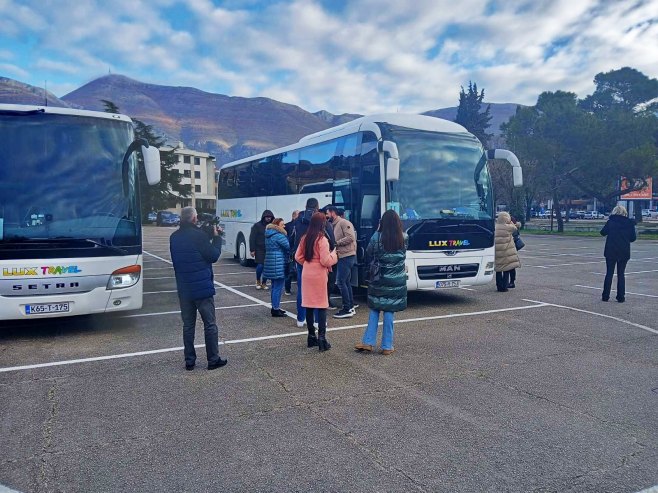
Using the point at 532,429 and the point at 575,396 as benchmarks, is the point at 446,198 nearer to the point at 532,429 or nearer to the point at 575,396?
the point at 575,396

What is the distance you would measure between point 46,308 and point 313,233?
375cm

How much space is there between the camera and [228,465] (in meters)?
3.64

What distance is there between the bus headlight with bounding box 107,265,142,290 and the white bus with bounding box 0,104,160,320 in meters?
0.01

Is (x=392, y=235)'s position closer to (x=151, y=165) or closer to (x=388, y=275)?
(x=388, y=275)

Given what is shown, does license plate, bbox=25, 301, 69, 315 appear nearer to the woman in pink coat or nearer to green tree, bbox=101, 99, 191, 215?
the woman in pink coat

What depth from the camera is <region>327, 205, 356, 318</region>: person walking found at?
8.78 m

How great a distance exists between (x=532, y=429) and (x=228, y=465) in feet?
8.17

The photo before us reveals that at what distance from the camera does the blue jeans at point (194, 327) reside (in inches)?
229

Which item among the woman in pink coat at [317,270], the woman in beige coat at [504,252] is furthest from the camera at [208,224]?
the woman in beige coat at [504,252]

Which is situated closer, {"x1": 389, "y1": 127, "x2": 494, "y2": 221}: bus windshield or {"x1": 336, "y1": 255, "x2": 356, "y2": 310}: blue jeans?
{"x1": 336, "y1": 255, "x2": 356, "y2": 310}: blue jeans

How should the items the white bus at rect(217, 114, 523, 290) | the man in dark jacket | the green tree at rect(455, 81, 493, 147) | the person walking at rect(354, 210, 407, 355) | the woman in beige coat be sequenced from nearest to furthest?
the man in dark jacket < the person walking at rect(354, 210, 407, 355) < the white bus at rect(217, 114, 523, 290) < the woman in beige coat < the green tree at rect(455, 81, 493, 147)

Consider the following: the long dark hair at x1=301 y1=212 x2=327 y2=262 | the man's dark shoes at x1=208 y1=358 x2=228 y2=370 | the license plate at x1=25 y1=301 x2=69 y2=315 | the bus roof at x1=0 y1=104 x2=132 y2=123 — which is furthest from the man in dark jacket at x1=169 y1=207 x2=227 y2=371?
the bus roof at x1=0 y1=104 x2=132 y2=123

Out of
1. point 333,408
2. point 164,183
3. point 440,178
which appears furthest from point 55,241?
point 164,183

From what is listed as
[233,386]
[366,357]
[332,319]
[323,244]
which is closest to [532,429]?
[366,357]
